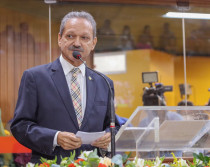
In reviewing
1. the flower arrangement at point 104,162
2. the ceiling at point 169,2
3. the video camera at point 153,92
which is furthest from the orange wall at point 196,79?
the flower arrangement at point 104,162

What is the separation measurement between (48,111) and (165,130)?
684 mm

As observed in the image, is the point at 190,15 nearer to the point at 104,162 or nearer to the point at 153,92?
the point at 153,92

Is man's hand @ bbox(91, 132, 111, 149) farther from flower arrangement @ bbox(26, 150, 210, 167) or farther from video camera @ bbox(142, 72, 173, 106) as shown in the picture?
video camera @ bbox(142, 72, 173, 106)

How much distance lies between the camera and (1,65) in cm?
432

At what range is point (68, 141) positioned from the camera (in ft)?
6.61

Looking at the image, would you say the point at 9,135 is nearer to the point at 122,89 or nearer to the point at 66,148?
the point at 122,89

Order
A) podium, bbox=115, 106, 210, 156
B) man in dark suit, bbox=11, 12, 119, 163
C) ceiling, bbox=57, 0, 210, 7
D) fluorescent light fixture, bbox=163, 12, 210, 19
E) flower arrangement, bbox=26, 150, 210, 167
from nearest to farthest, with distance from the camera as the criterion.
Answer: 1. flower arrangement, bbox=26, 150, 210, 167
2. podium, bbox=115, 106, 210, 156
3. man in dark suit, bbox=11, 12, 119, 163
4. ceiling, bbox=57, 0, 210, 7
5. fluorescent light fixture, bbox=163, 12, 210, 19

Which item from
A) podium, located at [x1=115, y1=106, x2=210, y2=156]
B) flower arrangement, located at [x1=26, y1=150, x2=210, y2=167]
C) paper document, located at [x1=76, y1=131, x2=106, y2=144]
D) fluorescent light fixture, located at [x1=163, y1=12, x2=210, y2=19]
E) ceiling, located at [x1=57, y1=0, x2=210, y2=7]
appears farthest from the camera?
fluorescent light fixture, located at [x1=163, y1=12, x2=210, y2=19]

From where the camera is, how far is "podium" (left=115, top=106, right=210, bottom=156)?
181 cm

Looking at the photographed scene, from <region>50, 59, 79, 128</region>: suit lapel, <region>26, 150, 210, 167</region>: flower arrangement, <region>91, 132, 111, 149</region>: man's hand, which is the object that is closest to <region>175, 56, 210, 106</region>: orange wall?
<region>50, 59, 79, 128</region>: suit lapel

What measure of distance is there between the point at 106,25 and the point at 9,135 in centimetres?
168

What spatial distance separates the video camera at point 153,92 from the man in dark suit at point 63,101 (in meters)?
1.91

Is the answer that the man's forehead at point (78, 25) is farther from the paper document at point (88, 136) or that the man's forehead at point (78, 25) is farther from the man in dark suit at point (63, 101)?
the paper document at point (88, 136)

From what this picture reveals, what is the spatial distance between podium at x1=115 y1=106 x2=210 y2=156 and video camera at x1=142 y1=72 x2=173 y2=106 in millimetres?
2288
